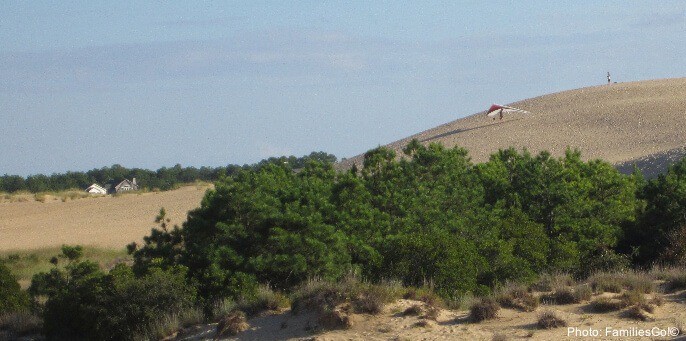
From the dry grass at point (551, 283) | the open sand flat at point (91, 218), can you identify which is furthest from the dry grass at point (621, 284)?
the open sand flat at point (91, 218)

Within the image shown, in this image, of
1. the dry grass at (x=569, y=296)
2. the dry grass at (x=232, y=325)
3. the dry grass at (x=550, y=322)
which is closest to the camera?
the dry grass at (x=550, y=322)

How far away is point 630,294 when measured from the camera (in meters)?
16.2

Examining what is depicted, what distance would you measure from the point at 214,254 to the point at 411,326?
20.8ft

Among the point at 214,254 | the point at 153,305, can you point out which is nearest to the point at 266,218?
the point at 214,254

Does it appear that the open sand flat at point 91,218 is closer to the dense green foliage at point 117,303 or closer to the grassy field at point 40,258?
the grassy field at point 40,258

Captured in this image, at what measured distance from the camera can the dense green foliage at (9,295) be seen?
2478 cm

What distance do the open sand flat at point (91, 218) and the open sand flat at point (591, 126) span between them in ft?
45.1

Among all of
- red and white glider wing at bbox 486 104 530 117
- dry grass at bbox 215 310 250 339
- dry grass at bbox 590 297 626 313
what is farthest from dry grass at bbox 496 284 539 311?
red and white glider wing at bbox 486 104 530 117

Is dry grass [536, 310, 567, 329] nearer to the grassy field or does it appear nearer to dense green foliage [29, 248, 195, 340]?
dense green foliage [29, 248, 195, 340]

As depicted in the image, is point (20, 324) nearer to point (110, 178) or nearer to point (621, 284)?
point (621, 284)

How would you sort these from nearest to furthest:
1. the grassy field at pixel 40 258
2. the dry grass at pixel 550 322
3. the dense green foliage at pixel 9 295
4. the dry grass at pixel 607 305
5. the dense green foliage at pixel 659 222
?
the dry grass at pixel 550 322 < the dry grass at pixel 607 305 < the dense green foliage at pixel 9 295 < the dense green foliage at pixel 659 222 < the grassy field at pixel 40 258

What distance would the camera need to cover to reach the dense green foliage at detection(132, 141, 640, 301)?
20.1 meters

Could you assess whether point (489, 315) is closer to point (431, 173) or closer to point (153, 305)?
point (153, 305)

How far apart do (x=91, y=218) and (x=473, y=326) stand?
174ft
